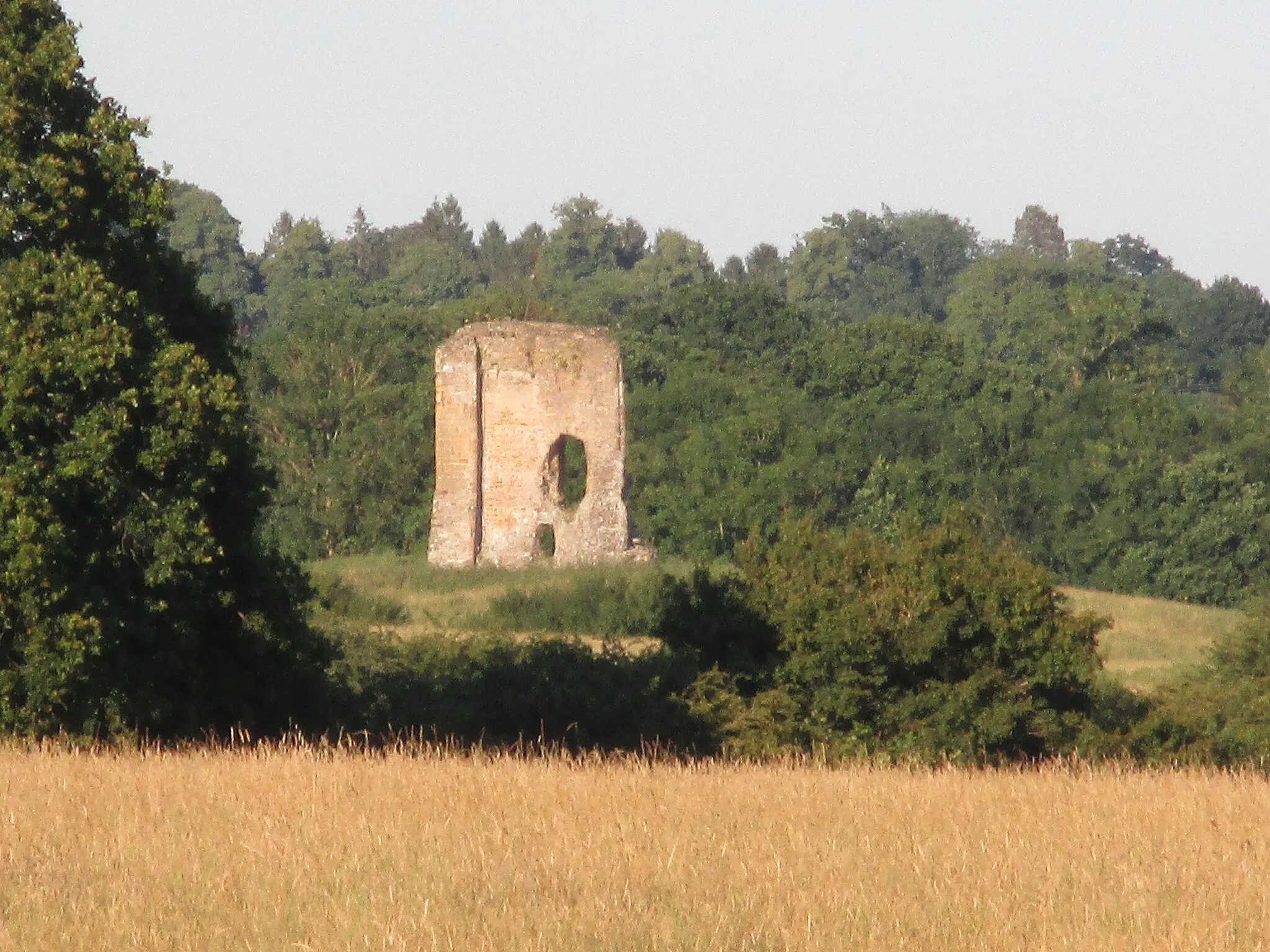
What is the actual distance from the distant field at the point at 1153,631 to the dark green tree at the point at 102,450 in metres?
16.9

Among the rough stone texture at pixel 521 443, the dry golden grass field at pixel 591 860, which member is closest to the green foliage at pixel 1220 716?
the dry golden grass field at pixel 591 860

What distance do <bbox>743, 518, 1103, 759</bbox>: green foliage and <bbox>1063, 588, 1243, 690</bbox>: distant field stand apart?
33.3ft

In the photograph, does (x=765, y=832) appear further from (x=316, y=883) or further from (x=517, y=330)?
(x=517, y=330)

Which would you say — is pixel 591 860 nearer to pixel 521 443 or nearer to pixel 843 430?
pixel 521 443

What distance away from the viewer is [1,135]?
39.1 ft

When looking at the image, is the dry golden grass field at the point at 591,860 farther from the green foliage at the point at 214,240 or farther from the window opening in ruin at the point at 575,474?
the green foliage at the point at 214,240

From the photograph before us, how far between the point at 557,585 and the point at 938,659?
10988 millimetres

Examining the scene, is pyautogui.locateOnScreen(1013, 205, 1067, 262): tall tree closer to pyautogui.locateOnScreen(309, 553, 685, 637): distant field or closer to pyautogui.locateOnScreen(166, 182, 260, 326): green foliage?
pyautogui.locateOnScreen(166, 182, 260, 326): green foliage

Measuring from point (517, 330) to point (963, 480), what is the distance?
17049 millimetres

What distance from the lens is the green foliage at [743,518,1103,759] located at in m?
16.0

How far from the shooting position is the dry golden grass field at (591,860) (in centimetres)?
579

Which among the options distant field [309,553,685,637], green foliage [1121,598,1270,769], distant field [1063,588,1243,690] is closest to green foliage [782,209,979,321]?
distant field [1063,588,1243,690]

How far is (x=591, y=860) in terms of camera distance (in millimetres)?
6863

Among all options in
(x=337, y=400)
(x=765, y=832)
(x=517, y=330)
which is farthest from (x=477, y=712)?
(x=337, y=400)
